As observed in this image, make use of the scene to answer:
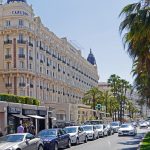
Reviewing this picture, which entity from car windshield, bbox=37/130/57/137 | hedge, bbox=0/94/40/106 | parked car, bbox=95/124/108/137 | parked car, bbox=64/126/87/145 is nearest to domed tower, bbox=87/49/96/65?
hedge, bbox=0/94/40/106

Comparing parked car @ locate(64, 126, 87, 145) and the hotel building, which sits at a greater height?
the hotel building

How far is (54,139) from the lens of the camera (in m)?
24.8

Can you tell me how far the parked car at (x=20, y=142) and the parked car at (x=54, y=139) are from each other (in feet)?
7.61

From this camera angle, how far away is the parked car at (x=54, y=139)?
24062 mm

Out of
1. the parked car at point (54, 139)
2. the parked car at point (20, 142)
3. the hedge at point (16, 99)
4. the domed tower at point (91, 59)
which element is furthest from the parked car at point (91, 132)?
the domed tower at point (91, 59)

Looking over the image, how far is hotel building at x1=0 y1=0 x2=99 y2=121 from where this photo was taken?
3068 inches

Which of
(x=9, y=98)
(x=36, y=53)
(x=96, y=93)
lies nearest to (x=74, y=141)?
(x=9, y=98)

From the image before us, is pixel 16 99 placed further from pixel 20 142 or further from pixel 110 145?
pixel 20 142

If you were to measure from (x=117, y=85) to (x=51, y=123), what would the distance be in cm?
5893

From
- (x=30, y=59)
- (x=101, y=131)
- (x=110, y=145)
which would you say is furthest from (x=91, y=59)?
(x=110, y=145)

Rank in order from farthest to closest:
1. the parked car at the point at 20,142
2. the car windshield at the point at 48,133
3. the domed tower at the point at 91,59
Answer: the domed tower at the point at 91,59
the car windshield at the point at 48,133
the parked car at the point at 20,142

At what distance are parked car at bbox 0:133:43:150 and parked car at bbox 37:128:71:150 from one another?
91.3 inches

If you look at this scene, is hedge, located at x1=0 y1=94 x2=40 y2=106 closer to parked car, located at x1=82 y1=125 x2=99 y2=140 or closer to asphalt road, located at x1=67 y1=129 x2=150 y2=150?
parked car, located at x1=82 y1=125 x2=99 y2=140

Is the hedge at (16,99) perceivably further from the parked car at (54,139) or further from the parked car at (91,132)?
the parked car at (54,139)
